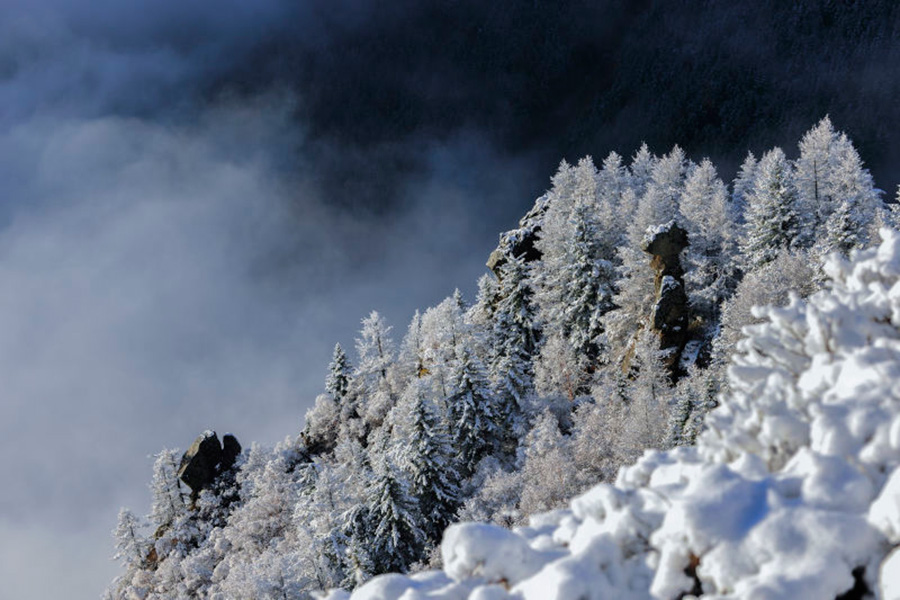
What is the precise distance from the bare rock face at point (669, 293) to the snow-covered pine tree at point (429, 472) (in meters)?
20.0

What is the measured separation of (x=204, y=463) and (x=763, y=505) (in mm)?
82900

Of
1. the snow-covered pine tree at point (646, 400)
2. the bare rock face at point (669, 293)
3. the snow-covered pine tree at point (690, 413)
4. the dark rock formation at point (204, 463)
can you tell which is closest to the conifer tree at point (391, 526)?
the snow-covered pine tree at point (646, 400)

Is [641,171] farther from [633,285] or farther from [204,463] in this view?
[204,463]

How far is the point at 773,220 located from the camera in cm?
5003

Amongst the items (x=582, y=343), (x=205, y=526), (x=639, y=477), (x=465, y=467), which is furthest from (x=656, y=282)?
(x=205, y=526)

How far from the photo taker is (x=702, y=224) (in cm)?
5584

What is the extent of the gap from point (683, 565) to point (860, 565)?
5.17 ft

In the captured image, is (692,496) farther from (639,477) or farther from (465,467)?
(465,467)

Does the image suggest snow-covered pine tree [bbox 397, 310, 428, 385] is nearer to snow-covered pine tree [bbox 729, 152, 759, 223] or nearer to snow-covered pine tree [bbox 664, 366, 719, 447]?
snow-covered pine tree [bbox 664, 366, 719, 447]

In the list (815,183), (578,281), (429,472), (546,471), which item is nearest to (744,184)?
(815,183)

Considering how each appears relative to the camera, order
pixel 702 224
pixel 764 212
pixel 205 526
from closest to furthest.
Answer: pixel 764 212 → pixel 702 224 → pixel 205 526

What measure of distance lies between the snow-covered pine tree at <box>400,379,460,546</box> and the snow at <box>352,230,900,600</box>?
34722 millimetres

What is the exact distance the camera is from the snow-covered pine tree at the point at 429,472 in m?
41.5

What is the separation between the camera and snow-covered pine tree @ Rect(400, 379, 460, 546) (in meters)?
41.5
